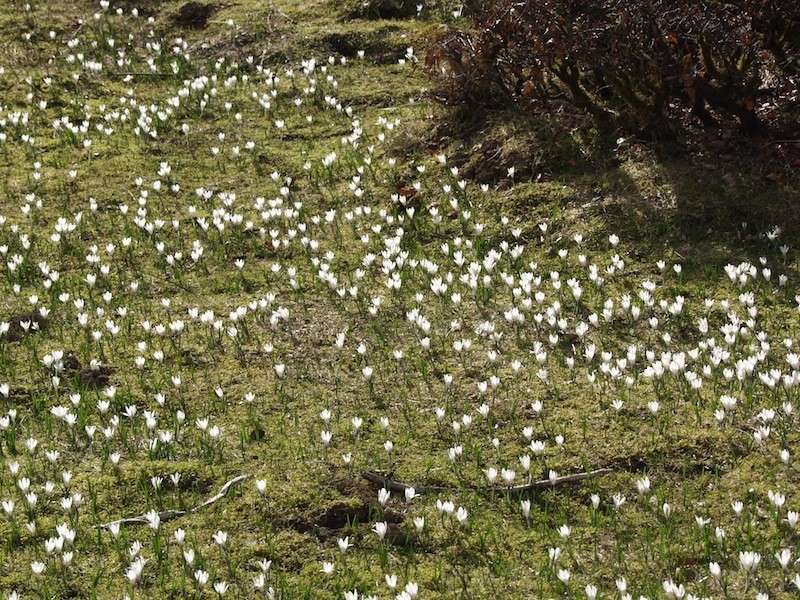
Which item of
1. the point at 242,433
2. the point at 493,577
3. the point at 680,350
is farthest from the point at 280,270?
the point at 493,577

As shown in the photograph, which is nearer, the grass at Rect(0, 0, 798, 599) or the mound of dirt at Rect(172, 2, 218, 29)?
the grass at Rect(0, 0, 798, 599)

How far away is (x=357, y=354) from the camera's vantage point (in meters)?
8.14

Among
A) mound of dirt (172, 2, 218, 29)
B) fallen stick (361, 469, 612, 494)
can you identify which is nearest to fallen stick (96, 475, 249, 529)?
fallen stick (361, 469, 612, 494)

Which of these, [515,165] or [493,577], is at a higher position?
[493,577]

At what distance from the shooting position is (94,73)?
561 inches

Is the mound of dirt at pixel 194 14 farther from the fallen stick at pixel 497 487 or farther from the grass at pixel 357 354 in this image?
the fallen stick at pixel 497 487

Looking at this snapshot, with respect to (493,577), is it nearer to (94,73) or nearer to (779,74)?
(779,74)

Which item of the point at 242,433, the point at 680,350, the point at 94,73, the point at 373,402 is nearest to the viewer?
the point at 242,433

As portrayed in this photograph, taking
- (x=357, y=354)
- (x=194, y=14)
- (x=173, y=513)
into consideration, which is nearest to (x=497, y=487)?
(x=173, y=513)

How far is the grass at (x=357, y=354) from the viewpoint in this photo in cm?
590

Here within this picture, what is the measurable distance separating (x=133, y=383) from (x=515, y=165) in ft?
15.8

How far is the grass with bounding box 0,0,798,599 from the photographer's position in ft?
19.4

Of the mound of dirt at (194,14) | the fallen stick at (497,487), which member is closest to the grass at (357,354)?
the fallen stick at (497,487)

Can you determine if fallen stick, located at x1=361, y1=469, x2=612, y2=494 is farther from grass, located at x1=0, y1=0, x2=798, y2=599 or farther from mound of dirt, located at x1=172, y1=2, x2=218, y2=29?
mound of dirt, located at x1=172, y1=2, x2=218, y2=29
